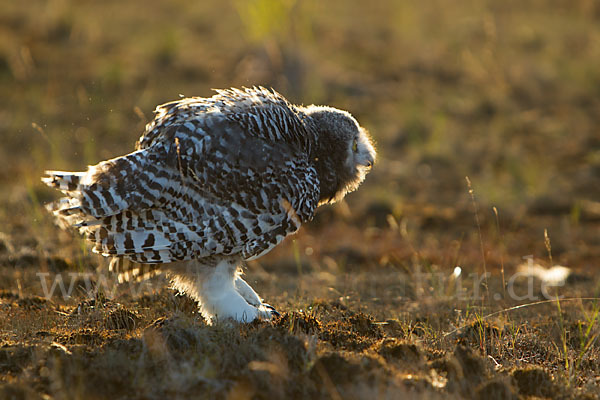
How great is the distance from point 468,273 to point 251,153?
3318mm

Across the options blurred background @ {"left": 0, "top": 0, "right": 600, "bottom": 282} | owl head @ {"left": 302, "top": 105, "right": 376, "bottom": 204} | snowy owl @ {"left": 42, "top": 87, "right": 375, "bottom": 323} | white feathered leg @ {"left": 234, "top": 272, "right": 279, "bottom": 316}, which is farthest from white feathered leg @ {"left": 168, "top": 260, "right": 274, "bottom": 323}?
blurred background @ {"left": 0, "top": 0, "right": 600, "bottom": 282}

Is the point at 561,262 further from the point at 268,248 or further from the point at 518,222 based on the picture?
the point at 268,248

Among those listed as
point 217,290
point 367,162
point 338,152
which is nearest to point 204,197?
point 217,290

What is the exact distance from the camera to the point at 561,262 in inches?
301

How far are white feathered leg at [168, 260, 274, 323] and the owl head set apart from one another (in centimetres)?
105

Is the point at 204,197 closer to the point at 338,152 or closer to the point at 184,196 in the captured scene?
the point at 184,196

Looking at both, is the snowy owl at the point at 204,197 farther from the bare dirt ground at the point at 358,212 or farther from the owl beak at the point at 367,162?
the owl beak at the point at 367,162

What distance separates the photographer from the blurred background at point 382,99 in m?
8.30

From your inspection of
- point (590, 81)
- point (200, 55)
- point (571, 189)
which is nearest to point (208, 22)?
point (200, 55)

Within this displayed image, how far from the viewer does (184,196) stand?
14.2 ft

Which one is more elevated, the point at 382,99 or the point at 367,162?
the point at 382,99

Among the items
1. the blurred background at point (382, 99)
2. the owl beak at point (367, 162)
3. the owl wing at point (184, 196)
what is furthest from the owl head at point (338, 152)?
the blurred background at point (382, 99)

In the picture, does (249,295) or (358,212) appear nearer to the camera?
(249,295)

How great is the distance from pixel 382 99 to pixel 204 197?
9.35 m
